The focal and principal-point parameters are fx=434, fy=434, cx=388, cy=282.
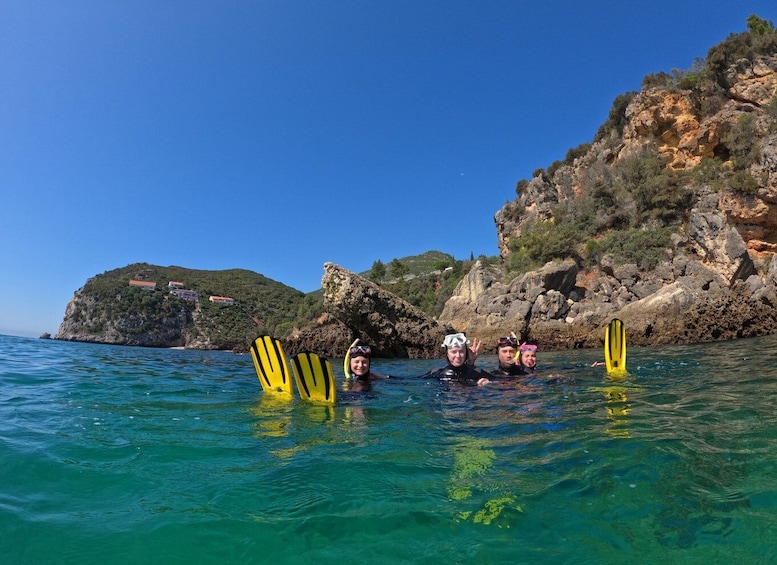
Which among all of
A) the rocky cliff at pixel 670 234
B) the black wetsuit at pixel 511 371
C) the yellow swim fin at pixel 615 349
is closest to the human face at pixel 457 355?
the black wetsuit at pixel 511 371

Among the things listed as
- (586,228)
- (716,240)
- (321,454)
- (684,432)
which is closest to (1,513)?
(321,454)

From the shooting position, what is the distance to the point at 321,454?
3.51m

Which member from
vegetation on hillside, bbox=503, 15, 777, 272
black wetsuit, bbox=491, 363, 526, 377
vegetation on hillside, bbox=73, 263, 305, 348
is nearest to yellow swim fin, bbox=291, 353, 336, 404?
black wetsuit, bbox=491, 363, 526, 377

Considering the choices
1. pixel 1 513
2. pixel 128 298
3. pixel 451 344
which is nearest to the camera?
pixel 1 513

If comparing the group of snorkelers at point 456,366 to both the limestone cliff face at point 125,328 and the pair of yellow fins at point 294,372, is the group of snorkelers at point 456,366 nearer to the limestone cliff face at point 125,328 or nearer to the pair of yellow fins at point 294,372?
the pair of yellow fins at point 294,372

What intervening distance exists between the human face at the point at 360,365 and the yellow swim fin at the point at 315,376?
1.02 m

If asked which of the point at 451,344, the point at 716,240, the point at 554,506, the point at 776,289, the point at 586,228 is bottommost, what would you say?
the point at 554,506

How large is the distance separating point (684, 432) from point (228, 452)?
3810mm

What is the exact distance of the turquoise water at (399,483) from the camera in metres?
2.07

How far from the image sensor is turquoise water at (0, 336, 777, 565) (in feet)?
6.79

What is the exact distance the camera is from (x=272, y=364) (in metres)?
7.05

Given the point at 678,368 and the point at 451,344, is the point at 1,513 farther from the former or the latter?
the point at 678,368

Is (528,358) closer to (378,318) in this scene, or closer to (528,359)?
(528,359)

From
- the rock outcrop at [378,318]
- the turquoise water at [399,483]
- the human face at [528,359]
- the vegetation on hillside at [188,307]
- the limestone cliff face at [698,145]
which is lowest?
the turquoise water at [399,483]
